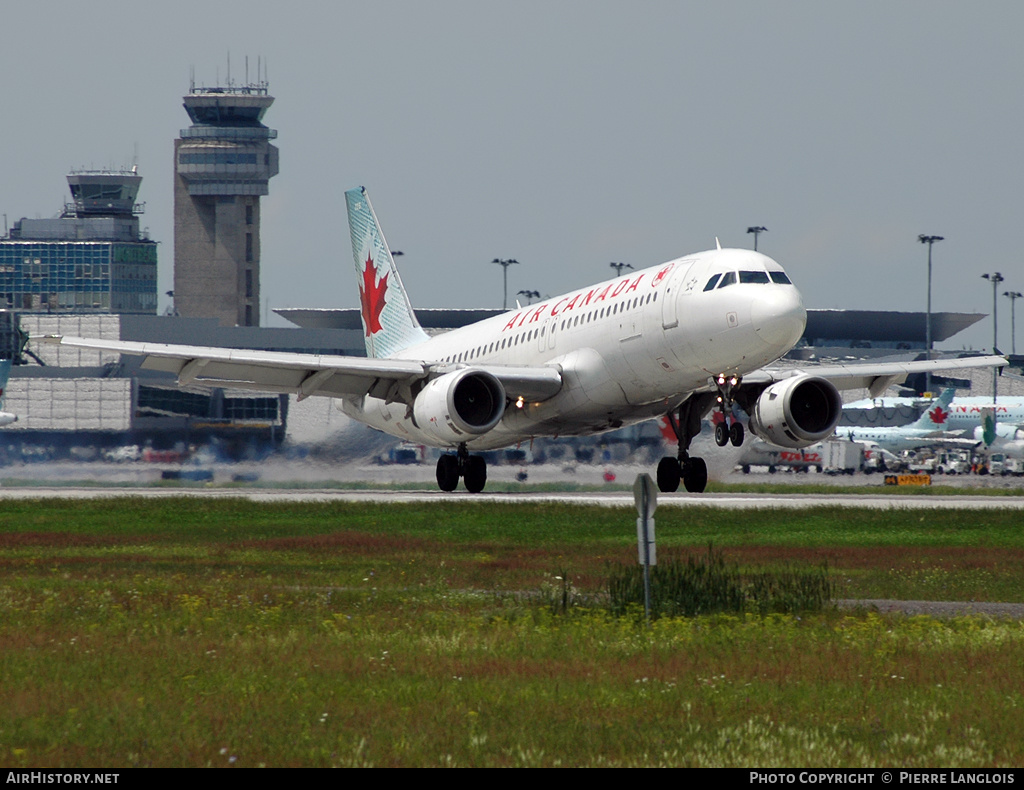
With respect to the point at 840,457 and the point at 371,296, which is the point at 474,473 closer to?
the point at 371,296

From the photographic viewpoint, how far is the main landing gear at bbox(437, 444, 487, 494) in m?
41.1

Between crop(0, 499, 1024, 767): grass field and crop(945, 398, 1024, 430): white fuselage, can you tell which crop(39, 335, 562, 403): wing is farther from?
crop(945, 398, 1024, 430): white fuselage

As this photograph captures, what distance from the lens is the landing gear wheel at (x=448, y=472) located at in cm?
4128

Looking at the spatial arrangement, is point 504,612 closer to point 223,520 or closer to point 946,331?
point 223,520

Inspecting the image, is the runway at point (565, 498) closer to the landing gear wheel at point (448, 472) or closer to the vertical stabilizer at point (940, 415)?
the landing gear wheel at point (448, 472)

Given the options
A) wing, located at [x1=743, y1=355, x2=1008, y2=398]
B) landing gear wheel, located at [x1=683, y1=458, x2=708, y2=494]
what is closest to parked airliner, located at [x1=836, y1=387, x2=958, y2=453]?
wing, located at [x1=743, y1=355, x2=1008, y2=398]

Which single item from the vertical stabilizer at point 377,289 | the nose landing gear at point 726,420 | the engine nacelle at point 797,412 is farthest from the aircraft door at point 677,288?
the vertical stabilizer at point 377,289

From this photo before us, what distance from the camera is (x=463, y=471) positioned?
41125mm

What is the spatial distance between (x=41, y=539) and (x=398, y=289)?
22.7m

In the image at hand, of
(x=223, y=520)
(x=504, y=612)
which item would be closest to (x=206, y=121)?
(x=223, y=520)

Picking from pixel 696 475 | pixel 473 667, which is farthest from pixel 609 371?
pixel 473 667

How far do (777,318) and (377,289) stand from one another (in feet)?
78.5

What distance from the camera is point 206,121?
192 metres

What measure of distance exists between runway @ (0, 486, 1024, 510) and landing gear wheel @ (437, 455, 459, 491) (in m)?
0.47
